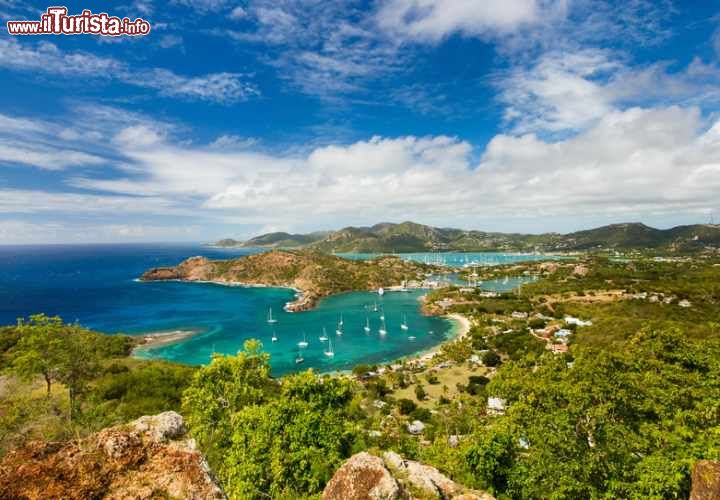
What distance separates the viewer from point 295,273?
165 meters

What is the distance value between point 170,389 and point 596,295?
117 m

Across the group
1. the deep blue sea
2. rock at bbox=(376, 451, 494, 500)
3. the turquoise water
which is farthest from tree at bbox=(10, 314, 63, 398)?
the deep blue sea

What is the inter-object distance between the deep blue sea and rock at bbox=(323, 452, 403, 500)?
196ft

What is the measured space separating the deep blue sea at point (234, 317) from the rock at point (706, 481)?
58.4 m

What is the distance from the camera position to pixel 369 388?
5006cm

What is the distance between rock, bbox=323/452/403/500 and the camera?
7254 millimetres

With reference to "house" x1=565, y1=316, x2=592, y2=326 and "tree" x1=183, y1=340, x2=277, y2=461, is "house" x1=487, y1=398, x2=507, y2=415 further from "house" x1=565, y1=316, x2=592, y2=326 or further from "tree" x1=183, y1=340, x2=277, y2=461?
"house" x1=565, y1=316, x2=592, y2=326

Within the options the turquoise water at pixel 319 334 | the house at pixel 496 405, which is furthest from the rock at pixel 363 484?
the turquoise water at pixel 319 334

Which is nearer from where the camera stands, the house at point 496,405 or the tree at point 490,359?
the house at point 496,405

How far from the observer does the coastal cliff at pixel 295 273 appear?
155 metres

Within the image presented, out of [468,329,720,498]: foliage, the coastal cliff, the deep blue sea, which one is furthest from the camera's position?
the coastal cliff

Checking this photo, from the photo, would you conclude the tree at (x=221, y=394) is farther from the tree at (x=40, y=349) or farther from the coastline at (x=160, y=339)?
the coastline at (x=160, y=339)

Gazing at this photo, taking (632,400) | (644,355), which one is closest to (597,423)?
(632,400)

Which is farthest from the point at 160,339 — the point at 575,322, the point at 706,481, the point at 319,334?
the point at 575,322
